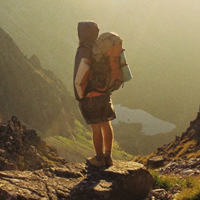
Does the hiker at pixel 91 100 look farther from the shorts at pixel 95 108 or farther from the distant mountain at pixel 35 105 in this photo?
the distant mountain at pixel 35 105

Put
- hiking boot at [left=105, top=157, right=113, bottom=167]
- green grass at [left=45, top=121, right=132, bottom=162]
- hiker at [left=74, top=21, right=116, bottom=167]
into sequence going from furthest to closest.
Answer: green grass at [left=45, top=121, right=132, bottom=162] < hiking boot at [left=105, top=157, right=113, bottom=167] < hiker at [left=74, top=21, right=116, bottom=167]

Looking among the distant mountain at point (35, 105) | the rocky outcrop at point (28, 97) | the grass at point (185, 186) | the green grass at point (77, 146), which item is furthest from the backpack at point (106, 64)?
the rocky outcrop at point (28, 97)

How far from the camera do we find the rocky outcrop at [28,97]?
157500 mm

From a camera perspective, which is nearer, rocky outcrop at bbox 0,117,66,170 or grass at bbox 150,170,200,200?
grass at bbox 150,170,200,200

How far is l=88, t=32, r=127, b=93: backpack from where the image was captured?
26.3 ft

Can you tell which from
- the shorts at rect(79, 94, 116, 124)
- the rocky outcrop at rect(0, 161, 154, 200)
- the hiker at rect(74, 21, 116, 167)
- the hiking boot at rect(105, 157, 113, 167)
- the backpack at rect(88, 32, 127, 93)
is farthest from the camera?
the hiking boot at rect(105, 157, 113, 167)

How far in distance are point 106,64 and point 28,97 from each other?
16044cm

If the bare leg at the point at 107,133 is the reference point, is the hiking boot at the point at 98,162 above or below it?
below

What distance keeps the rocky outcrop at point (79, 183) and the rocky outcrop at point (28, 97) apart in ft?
457

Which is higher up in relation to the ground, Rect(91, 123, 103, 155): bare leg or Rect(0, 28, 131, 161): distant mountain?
Rect(0, 28, 131, 161): distant mountain

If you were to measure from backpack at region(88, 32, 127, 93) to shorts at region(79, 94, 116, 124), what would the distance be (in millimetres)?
266

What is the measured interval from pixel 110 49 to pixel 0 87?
6114 inches

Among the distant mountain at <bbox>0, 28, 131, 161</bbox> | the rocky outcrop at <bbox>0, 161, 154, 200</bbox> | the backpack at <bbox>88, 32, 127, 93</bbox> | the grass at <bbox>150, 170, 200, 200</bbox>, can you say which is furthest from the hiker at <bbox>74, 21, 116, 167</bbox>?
the distant mountain at <bbox>0, 28, 131, 161</bbox>

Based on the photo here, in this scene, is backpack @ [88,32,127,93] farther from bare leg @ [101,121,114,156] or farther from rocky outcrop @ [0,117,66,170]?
rocky outcrop @ [0,117,66,170]
